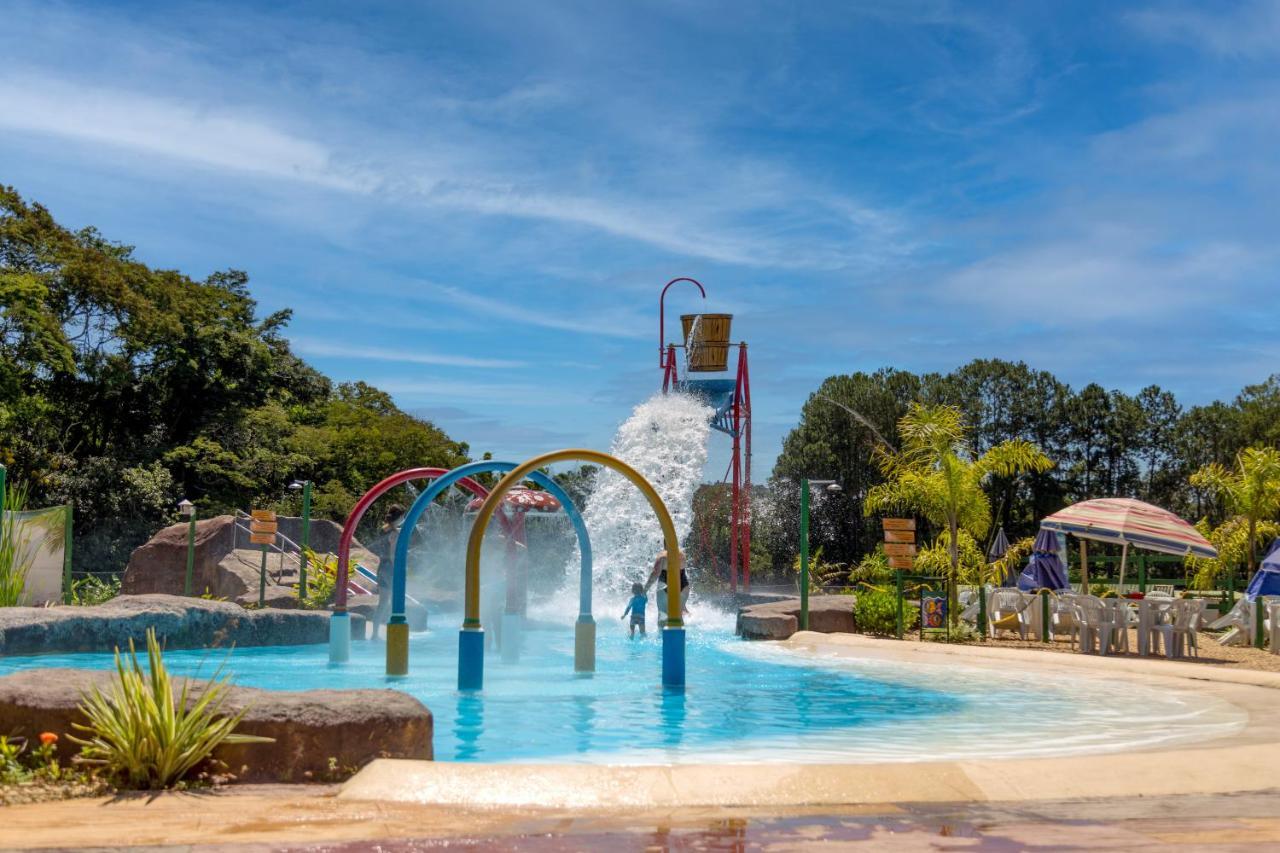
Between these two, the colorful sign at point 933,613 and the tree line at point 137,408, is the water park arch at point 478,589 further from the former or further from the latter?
the tree line at point 137,408

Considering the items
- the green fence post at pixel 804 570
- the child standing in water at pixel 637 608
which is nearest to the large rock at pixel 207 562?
the child standing in water at pixel 637 608

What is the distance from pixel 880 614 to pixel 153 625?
36.5 feet

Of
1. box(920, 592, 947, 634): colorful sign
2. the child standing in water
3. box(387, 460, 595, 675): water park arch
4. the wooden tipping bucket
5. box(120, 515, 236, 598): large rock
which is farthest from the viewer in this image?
the wooden tipping bucket

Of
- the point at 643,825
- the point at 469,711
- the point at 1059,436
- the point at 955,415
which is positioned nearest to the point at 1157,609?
the point at 955,415

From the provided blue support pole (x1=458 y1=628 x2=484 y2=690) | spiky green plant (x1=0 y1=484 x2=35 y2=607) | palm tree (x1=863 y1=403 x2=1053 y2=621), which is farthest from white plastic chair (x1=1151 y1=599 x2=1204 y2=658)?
spiky green plant (x1=0 y1=484 x2=35 y2=607)

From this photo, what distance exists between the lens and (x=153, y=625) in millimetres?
17531

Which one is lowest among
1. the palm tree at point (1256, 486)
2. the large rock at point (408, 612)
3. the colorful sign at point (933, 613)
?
the large rock at point (408, 612)

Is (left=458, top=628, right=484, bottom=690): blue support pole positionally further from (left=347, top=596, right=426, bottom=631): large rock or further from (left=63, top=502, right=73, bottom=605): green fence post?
(left=63, top=502, right=73, bottom=605): green fence post

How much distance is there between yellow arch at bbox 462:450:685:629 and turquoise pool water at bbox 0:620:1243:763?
855 mm

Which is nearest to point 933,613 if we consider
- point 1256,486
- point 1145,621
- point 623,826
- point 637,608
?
point 1145,621

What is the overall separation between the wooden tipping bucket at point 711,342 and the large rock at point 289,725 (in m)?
22.1

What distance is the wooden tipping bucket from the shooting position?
93.9 ft

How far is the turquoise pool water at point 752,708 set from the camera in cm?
917

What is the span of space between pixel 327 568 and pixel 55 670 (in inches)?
662
